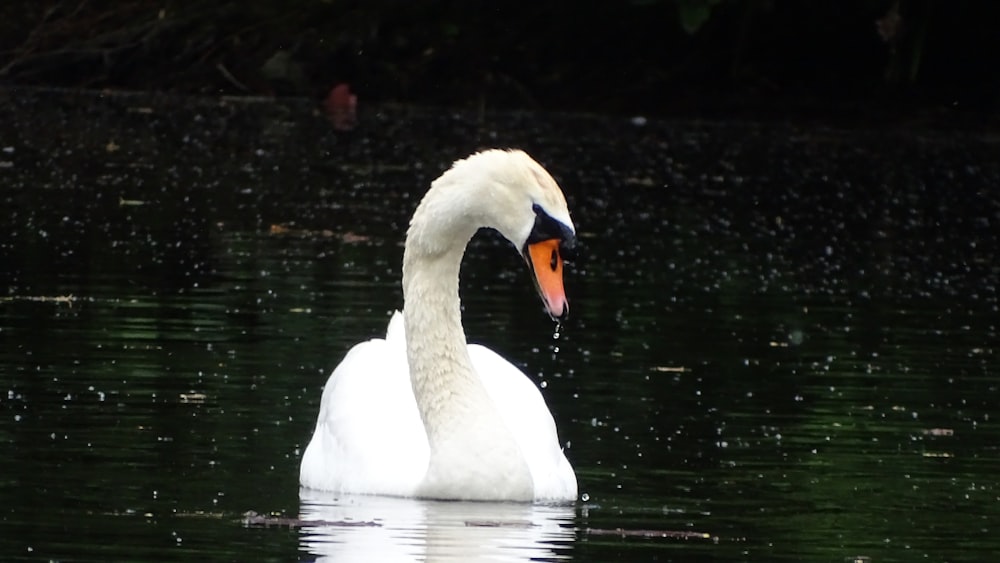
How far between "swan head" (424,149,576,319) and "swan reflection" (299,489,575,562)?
0.71 m

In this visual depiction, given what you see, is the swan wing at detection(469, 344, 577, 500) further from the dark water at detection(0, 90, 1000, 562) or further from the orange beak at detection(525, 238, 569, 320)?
the orange beak at detection(525, 238, 569, 320)

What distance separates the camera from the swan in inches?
342

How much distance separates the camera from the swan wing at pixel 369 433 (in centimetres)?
895

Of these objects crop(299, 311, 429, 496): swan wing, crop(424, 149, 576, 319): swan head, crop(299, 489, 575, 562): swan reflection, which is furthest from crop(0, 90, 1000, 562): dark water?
crop(424, 149, 576, 319): swan head

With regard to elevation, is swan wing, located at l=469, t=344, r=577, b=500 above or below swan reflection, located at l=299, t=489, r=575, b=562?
above

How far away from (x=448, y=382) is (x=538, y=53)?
106ft

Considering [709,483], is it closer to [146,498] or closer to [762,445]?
[762,445]

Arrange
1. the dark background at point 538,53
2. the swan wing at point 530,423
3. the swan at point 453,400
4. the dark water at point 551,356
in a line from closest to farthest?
1. the dark water at point 551,356
2. the swan at point 453,400
3. the swan wing at point 530,423
4. the dark background at point 538,53

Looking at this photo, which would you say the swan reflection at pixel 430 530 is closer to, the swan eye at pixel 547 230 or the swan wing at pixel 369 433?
the swan wing at pixel 369 433

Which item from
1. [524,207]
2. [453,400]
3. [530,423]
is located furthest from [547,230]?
[530,423]

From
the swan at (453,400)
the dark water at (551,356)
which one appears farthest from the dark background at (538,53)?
the swan at (453,400)

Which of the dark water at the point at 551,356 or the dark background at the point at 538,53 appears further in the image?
the dark background at the point at 538,53

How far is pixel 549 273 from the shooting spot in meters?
8.58

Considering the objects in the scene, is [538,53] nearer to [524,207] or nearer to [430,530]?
[524,207]
